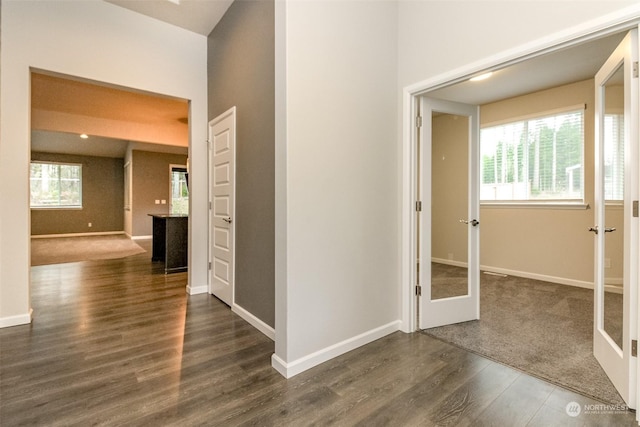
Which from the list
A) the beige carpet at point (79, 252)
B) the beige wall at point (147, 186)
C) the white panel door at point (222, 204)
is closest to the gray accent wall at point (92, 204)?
the beige wall at point (147, 186)

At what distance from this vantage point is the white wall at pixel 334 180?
7.04 feet

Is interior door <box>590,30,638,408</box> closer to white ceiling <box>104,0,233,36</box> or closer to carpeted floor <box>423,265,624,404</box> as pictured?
carpeted floor <box>423,265,624,404</box>

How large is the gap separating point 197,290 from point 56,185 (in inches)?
378

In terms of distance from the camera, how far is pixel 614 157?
2029mm

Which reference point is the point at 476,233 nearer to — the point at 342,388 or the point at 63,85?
the point at 342,388

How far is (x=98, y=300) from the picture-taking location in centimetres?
369

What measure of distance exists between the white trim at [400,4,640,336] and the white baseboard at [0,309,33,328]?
11.5 ft

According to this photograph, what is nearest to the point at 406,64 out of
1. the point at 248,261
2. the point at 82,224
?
the point at 248,261

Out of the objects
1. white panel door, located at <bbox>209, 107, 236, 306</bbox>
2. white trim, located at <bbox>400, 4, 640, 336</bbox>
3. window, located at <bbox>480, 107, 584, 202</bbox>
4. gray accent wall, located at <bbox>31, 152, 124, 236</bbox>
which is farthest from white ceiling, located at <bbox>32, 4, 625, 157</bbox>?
gray accent wall, located at <bbox>31, 152, 124, 236</bbox>

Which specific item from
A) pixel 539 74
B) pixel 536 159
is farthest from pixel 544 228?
pixel 539 74

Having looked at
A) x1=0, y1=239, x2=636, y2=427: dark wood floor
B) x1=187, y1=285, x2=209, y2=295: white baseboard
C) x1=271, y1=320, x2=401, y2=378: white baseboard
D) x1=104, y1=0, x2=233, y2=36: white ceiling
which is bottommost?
x1=0, y1=239, x2=636, y2=427: dark wood floor

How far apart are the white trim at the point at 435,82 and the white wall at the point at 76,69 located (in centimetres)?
255

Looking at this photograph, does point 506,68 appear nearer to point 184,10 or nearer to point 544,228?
point 544,228

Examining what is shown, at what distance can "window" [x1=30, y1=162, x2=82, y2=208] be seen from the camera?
9977mm
